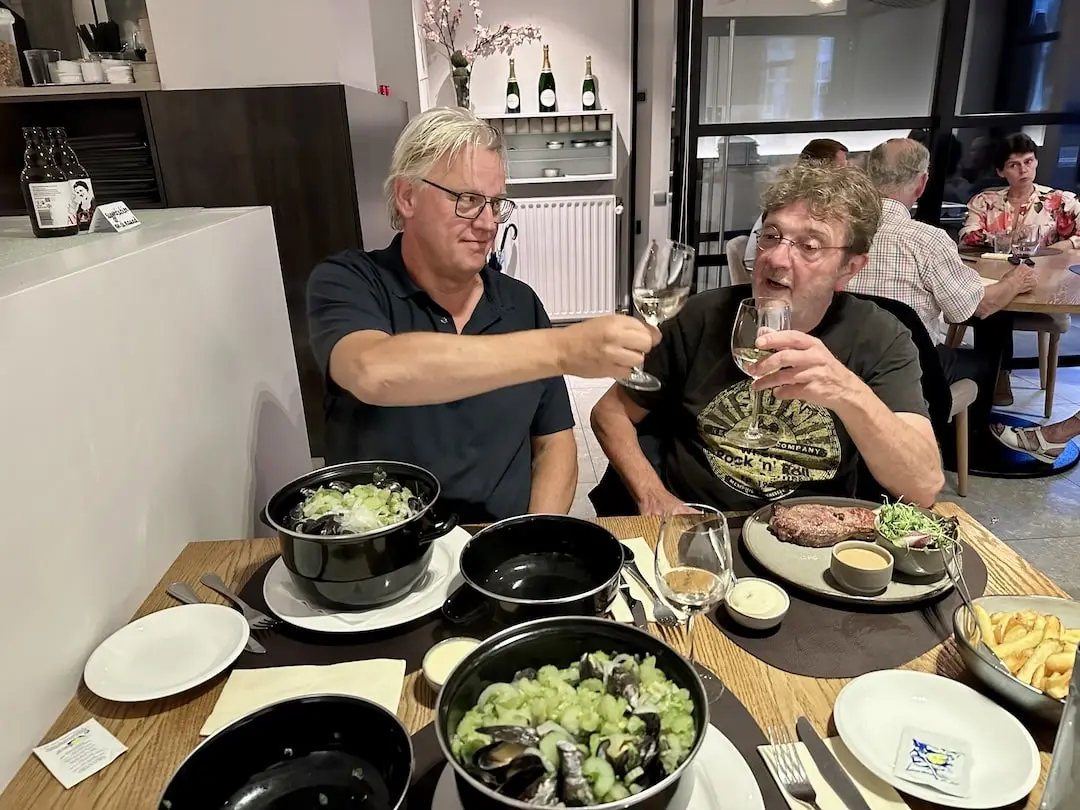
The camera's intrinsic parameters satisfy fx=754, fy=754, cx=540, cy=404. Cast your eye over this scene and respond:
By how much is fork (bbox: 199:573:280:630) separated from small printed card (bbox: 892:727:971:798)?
2.64 feet

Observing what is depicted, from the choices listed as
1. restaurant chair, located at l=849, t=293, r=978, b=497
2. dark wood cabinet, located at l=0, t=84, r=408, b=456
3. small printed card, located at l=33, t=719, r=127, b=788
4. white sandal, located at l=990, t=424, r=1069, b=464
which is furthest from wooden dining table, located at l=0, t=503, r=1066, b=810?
white sandal, located at l=990, t=424, r=1069, b=464

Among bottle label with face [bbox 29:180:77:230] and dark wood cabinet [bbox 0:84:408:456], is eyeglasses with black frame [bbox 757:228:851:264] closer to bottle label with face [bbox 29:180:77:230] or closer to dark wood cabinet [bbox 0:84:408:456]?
bottle label with face [bbox 29:180:77:230]

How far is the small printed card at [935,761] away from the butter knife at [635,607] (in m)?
0.33

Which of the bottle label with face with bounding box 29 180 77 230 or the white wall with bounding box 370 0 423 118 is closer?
the bottle label with face with bounding box 29 180 77 230

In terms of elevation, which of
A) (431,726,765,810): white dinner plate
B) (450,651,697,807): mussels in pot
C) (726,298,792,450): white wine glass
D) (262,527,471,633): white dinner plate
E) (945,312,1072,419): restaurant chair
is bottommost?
(945,312,1072,419): restaurant chair

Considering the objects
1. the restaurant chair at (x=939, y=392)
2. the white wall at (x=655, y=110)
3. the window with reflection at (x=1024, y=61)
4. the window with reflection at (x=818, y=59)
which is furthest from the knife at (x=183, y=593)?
the window with reflection at (x=1024, y=61)

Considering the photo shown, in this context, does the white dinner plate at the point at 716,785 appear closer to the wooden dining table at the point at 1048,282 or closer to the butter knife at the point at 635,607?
the butter knife at the point at 635,607

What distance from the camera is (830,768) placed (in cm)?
80

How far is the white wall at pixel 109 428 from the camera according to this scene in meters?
0.90

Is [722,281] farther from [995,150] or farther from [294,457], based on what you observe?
[294,457]

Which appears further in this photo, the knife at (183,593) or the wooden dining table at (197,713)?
the knife at (183,593)

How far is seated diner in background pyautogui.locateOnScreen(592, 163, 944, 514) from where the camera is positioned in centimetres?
158

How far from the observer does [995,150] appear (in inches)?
197

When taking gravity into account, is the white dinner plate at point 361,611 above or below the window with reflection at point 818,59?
below
